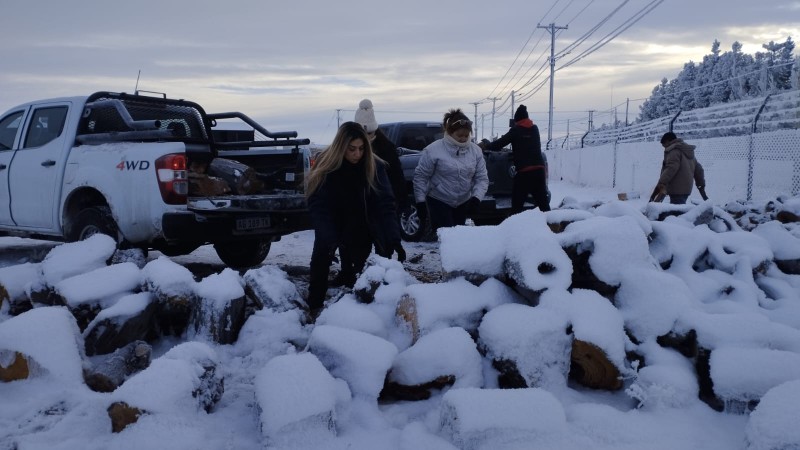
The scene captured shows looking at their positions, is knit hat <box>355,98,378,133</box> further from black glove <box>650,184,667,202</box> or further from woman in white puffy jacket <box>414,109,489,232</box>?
black glove <box>650,184,667,202</box>

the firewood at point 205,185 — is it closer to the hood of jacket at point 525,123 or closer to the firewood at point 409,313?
the firewood at point 409,313

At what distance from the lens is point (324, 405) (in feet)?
7.76

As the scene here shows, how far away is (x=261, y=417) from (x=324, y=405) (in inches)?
10.4

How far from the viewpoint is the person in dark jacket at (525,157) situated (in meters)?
6.72

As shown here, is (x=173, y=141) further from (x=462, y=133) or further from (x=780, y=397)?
(x=780, y=397)

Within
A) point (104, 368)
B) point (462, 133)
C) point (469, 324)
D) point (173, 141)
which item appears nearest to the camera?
point (104, 368)

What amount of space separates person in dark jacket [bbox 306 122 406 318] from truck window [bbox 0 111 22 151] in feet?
13.3

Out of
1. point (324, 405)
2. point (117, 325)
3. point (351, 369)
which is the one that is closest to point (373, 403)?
point (351, 369)

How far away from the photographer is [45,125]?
6.00 meters

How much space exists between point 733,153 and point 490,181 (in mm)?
8123

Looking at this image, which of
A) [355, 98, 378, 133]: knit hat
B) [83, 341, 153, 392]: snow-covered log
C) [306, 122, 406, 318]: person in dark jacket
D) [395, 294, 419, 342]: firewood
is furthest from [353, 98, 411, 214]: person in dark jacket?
[83, 341, 153, 392]: snow-covered log

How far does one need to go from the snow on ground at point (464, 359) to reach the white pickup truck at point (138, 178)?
3.99 ft

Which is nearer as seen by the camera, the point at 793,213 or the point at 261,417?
the point at 261,417

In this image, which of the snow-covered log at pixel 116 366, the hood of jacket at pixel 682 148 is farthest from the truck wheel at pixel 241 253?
the hood of jacket at pixel 682 148
